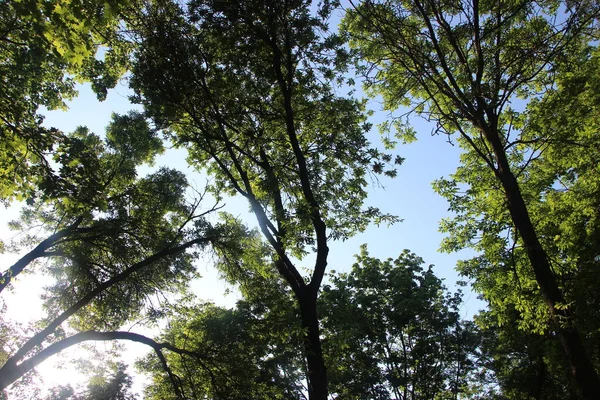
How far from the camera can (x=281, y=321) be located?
32.1ft

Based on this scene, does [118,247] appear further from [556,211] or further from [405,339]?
[405,339]

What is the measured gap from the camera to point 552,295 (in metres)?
6.82

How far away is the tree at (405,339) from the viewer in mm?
20719

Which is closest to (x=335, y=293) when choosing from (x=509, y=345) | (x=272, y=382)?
(x=272, y=382)

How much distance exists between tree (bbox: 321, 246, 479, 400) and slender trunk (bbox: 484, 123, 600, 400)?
13.6 meters

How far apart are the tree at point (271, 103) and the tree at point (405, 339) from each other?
11134 millimetres

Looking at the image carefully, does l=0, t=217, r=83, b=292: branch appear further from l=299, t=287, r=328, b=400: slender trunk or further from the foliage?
the foliage

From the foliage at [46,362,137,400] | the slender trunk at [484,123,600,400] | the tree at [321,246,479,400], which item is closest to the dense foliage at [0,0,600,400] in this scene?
the slender trunk at [484,123,600,400]

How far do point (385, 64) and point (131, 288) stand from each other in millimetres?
10854

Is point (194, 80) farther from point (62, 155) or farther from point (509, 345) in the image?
point (509, 345)

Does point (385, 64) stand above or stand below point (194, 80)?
above

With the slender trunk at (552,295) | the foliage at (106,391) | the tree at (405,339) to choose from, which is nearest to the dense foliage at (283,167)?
the slender trunk at (552,295)

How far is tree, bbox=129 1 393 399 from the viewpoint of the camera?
916cm

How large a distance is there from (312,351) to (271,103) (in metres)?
6.95
